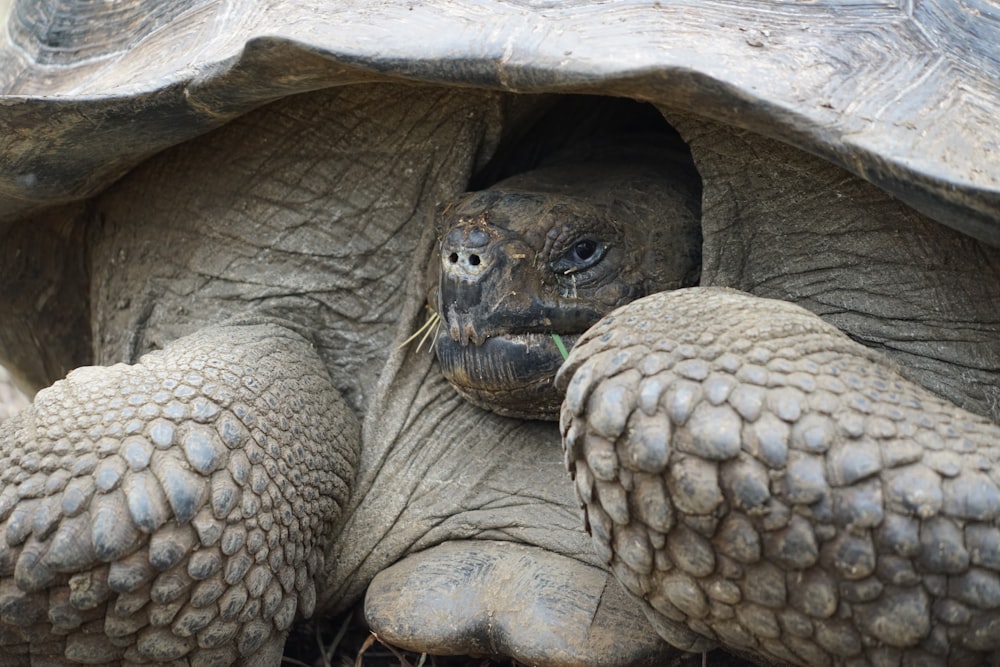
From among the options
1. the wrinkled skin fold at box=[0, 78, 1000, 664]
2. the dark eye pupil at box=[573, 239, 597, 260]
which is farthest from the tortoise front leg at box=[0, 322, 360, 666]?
the dark eye pupil at box=[573, 239, 597, 260]

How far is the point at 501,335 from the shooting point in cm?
218

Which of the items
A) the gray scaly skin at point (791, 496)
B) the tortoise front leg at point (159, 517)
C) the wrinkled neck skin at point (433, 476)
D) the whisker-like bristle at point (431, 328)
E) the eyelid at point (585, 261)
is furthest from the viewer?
the whisker-like bristle at point (431, 328)

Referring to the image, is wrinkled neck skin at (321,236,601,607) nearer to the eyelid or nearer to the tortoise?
the tortoise

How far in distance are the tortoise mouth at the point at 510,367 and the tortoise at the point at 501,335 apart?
0.08ft

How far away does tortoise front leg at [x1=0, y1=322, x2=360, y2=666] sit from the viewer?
6.31 feet

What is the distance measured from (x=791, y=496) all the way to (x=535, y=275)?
78 centimetres

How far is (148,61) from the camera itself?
242 cm

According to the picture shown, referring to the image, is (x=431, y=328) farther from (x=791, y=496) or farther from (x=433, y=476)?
(x=791, y=496)

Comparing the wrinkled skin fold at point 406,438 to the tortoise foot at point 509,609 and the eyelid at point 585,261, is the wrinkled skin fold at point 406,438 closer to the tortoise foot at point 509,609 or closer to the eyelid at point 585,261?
the tortoise foot at point 509,609

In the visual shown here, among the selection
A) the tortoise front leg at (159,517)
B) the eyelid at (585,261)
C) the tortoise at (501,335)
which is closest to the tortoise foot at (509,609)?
the tortoise at (501,335)

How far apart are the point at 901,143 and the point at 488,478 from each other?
1117 mm

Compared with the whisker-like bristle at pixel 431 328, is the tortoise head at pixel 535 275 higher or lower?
higher

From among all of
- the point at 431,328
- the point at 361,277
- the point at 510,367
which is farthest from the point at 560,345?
the point at 361,277

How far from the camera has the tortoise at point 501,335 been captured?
1593mm
